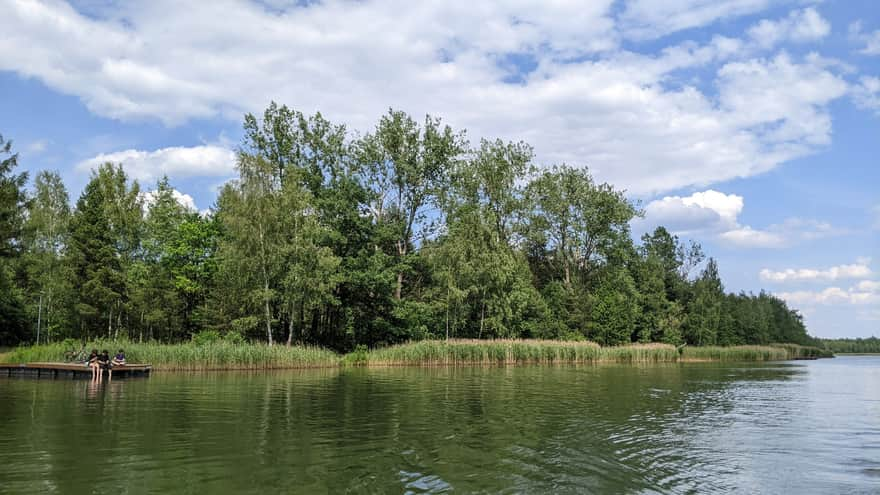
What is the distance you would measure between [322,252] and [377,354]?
9148 mm

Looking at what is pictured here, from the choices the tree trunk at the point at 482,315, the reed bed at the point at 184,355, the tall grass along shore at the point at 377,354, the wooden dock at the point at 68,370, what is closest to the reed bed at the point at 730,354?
the tall grass along shore at the point at 377,354

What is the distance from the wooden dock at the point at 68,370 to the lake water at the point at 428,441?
17.9ft

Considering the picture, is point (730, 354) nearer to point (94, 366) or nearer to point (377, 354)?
point (377, 354)

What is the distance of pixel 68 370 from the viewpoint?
107 feet

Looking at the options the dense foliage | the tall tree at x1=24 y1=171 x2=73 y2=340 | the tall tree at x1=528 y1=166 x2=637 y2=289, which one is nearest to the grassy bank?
the tall tree at x1=528 y1=166 x2=637 y2=289

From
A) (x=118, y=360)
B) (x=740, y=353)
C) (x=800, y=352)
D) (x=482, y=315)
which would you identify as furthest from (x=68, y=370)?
(x=800, y=352)

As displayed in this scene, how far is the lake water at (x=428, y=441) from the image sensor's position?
35.3ft

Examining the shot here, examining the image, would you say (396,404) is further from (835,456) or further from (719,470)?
(835,456)

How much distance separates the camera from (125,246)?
5238cm

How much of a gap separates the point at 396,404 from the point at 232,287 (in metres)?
31.0

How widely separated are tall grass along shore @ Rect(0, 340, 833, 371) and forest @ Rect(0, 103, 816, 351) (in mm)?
5032

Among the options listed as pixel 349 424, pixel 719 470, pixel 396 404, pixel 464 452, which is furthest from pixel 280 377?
pixel 719 470

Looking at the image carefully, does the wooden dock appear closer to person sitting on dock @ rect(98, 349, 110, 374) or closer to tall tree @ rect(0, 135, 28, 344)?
person sitting on dock @ rect(98, 349, 110, 374)

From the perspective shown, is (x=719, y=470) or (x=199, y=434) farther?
(x=199, y=434)
